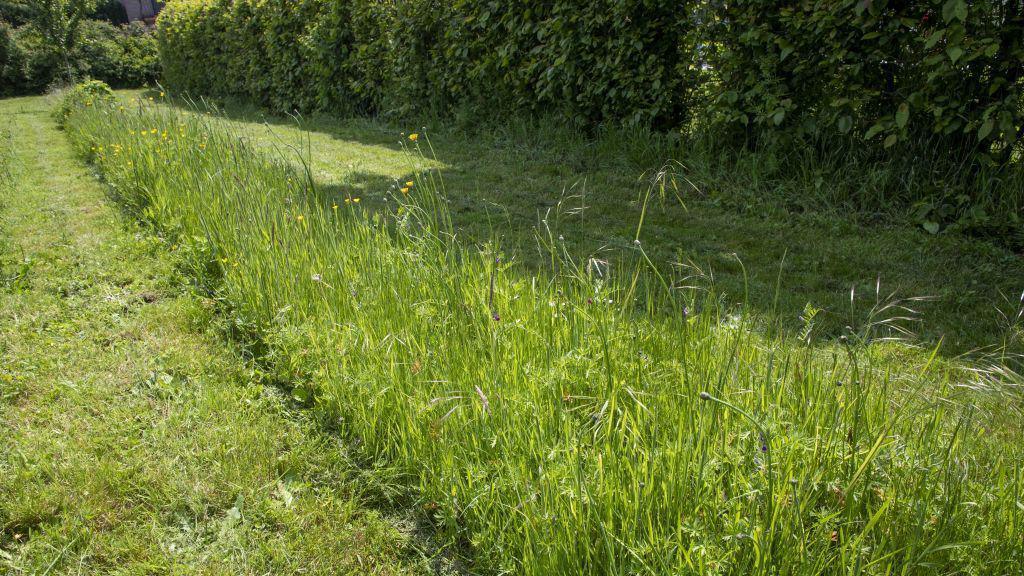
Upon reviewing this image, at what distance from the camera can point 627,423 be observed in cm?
187

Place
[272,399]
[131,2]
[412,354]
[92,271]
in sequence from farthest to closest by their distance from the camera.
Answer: [131,2], [92,271], [272,399], [412,354]

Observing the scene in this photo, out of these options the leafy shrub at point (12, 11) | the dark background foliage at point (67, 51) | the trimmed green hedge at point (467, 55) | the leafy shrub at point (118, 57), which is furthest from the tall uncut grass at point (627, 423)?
the leafy shrub at point (12, 11)

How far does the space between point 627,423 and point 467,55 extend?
7.07m

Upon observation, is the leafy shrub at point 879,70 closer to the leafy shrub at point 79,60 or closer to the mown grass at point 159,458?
the mown grass at point 159,458

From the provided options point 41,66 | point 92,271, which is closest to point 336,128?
point 92,271

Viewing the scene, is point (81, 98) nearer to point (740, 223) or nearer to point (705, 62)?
point (705, 62)

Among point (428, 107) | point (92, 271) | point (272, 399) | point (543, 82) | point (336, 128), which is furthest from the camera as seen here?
point (336, 128)

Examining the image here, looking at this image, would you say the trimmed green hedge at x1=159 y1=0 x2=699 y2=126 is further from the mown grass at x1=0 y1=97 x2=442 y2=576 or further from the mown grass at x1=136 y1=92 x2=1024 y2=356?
the mown grass at x1=0 y1=97 x2=442 y2=576

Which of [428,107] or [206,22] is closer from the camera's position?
[428,107]

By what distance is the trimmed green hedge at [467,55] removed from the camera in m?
5.96

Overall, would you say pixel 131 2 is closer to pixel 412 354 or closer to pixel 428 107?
pixel 428 107

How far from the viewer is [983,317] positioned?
312 centimetres

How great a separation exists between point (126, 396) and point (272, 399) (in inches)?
25.5

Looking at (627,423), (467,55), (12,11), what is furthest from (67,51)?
(627,423)
